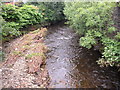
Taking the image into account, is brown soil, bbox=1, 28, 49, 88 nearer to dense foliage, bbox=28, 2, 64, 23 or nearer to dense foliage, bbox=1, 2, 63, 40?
dense foliage, bbox=1, 2, 63, 40

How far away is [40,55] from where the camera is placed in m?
6.70

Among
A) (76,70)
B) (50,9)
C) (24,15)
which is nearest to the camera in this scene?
(76,70)

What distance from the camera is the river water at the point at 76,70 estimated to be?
16.9 feet

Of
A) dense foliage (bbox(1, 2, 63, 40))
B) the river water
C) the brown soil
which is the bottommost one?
the river water

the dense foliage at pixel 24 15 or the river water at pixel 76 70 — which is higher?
the dense foliage at pixel 24 15

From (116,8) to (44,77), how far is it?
446cm

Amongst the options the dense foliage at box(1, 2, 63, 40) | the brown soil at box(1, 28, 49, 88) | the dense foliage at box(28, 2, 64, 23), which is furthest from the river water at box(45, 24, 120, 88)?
the dense foliage at box(28, 2, 64, 23)

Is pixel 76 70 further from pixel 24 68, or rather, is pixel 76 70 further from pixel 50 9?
pixel 50 9

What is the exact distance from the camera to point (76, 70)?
613 centimetres

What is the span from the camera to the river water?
5159 mm

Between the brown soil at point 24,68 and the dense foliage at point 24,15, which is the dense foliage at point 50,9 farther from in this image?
the brown soil at point 24,68

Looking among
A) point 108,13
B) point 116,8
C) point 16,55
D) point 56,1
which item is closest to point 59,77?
point 16,55

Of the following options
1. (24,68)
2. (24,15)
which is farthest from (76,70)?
(24,15)

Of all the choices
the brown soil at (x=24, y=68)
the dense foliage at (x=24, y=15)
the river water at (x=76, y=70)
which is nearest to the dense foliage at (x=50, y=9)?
the dense foliage at (x=24, y=15)
